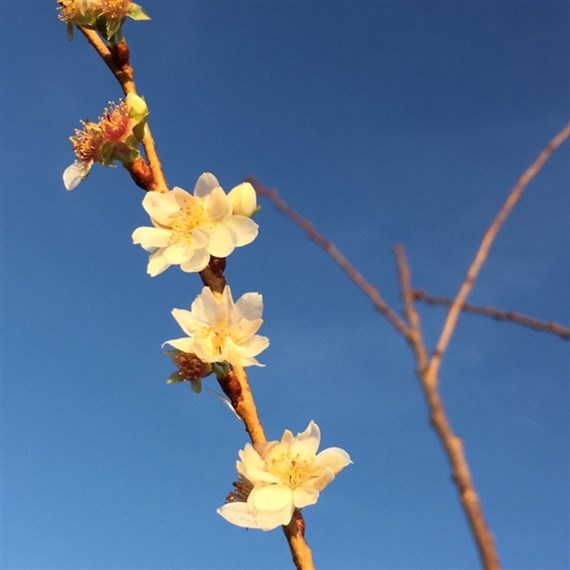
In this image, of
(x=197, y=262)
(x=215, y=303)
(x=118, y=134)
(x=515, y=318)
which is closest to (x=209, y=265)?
(x=197, y=262)

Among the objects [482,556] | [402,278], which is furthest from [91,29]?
[482,556]

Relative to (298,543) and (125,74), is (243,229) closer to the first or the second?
(125,74)

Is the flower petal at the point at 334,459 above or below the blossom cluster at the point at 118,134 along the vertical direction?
below

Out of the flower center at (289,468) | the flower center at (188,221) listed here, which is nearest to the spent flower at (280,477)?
the flower center at (289,468)

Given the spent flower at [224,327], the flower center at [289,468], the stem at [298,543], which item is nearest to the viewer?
the stem at [298,543]

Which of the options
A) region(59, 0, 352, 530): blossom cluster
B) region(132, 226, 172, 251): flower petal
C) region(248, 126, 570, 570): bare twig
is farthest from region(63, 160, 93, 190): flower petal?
region(248, 126, 570, 570): bare twig

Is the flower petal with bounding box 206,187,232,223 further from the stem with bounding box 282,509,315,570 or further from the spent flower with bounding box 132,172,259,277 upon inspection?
the stem with bounding box 282,509,315,570

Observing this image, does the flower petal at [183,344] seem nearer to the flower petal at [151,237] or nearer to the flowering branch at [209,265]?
the flowering branch at [209,265]
